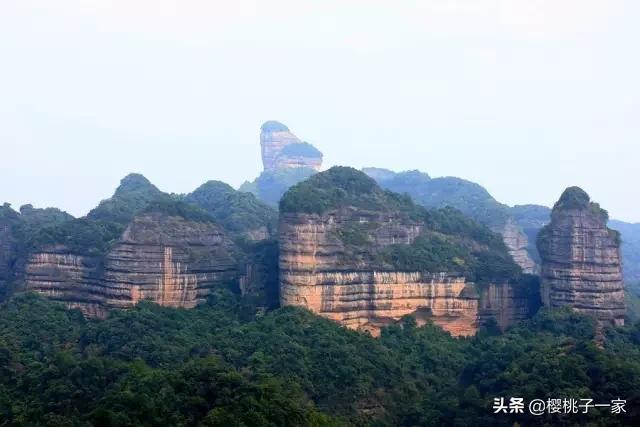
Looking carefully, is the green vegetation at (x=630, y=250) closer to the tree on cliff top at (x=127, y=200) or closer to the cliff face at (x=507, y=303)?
the cliff face at (x=507, y=303)

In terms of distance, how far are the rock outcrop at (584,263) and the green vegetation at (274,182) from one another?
48310mm

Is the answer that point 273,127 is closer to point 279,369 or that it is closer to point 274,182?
point 274,182

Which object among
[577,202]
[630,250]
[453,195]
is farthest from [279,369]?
[630,250]

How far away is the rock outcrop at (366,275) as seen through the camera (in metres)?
46.0

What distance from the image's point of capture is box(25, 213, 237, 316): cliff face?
154 feet

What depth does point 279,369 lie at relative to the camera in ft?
127

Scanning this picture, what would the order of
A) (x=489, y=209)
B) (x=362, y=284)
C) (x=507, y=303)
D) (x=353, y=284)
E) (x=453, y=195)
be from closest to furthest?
(x=353, y=284) → (x=362, y=284) → (x=507, y=303) → (x=489, y=209) → (x=453, y=195)

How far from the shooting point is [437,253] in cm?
4981

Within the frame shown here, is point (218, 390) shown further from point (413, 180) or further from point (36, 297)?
point (413, 180)

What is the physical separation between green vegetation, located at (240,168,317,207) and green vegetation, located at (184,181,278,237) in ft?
70.0

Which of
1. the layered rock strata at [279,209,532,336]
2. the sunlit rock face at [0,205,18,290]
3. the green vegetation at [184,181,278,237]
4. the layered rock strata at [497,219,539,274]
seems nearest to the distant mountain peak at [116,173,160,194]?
the green vegetation at [184,181,278,237]

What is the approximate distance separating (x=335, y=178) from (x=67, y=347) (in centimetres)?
1748

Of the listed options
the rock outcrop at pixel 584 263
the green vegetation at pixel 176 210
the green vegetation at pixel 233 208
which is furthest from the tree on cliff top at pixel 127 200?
the rock outcrop at pixel 584 263

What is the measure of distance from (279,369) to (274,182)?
60847mm
